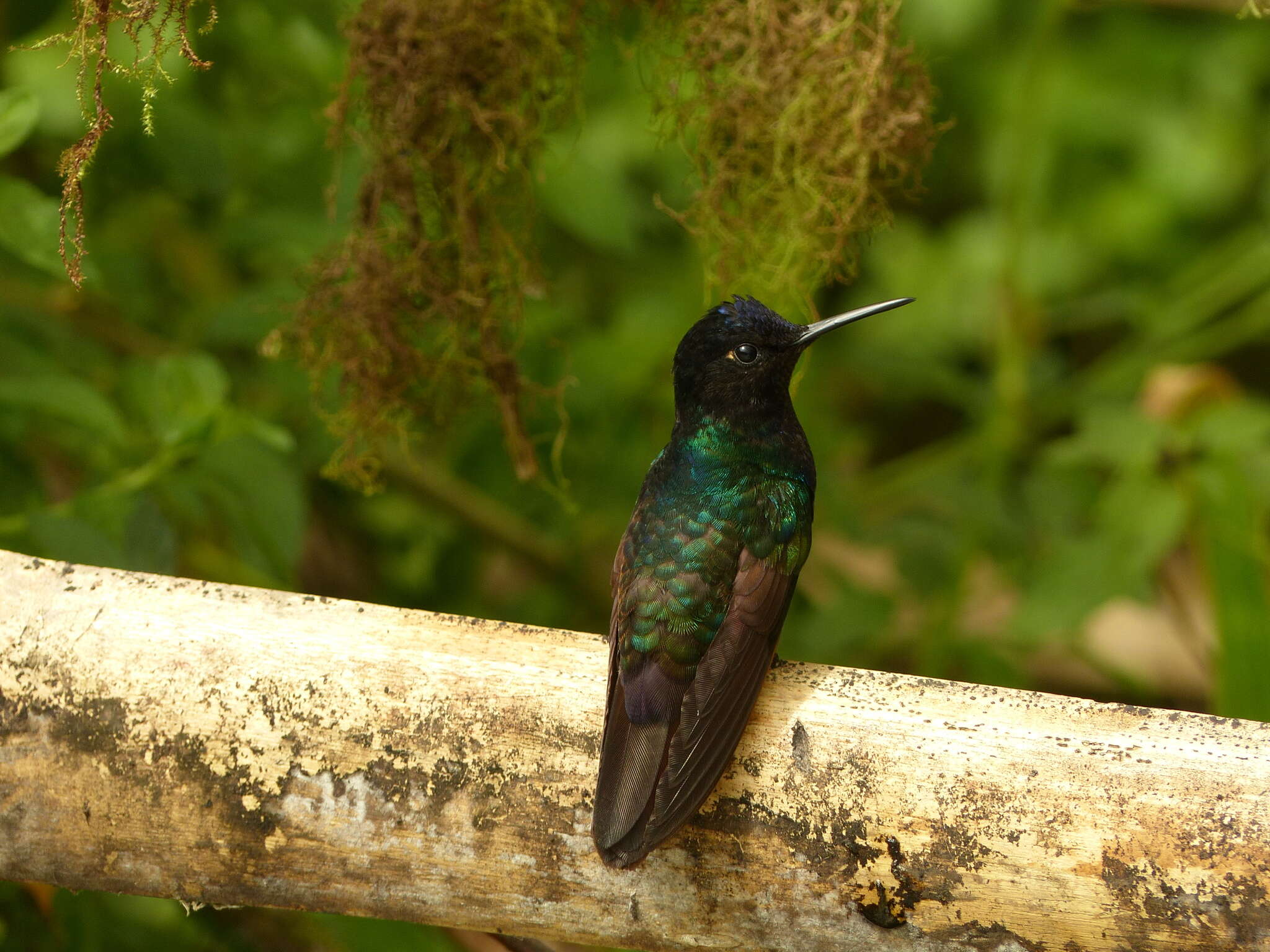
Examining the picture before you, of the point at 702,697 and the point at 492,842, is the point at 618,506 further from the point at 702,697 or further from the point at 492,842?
the point at 492,842

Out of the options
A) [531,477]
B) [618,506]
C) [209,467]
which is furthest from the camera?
[618,506]

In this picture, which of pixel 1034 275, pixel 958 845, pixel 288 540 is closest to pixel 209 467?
pixel 288 540

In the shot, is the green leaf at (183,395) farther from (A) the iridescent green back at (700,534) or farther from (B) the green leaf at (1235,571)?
(B) the green leaf at (1235,571)

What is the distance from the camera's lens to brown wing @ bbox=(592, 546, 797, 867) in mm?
1424

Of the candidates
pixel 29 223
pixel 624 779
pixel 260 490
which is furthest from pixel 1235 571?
pixel 29 223

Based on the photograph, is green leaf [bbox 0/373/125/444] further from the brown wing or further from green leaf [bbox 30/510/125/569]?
the brown wing

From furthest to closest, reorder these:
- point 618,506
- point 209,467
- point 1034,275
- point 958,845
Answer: point 1034,275
point 618,506
point 209,467
point 958,845

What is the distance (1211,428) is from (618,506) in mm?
1374

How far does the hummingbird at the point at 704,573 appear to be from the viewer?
1.49 meters

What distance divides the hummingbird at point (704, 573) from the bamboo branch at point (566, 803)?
0.05 meters

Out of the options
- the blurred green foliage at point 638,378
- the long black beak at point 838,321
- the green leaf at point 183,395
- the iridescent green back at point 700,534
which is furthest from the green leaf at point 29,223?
the long black beak at point 838,321

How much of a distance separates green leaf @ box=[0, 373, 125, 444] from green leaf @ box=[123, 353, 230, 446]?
0.24ft

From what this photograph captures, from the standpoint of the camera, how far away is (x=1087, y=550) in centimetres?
261

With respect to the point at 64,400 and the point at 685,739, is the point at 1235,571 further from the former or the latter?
the point at 64,400
